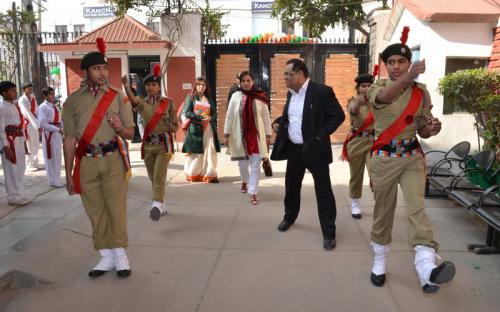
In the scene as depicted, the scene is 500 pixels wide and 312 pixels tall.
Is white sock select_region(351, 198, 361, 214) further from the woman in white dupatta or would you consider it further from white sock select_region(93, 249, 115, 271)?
white sock select_region(93, 249, 115, 271)

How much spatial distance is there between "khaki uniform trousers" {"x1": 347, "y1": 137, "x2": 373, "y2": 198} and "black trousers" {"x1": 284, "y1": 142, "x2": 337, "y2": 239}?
790 mm

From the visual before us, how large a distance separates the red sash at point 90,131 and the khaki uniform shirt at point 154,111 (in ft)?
5.18

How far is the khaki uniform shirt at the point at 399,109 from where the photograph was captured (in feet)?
11.6

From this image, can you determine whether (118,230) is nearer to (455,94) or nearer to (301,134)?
(301,134)

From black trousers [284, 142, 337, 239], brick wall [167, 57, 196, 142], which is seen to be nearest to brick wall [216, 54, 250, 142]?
brick wall [167, 57, 196, 142]

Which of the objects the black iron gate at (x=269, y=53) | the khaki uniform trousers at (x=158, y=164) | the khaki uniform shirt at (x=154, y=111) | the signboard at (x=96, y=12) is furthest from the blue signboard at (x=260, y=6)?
the khaki uniform trousers at (x=158, y=164)

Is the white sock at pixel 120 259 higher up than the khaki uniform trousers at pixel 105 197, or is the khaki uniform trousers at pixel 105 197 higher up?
the khaki uniform trousers at pixel 105 197

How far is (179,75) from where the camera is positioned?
434 inches

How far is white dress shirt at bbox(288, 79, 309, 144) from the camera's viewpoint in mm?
4633

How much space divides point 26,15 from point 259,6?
22.8 meters

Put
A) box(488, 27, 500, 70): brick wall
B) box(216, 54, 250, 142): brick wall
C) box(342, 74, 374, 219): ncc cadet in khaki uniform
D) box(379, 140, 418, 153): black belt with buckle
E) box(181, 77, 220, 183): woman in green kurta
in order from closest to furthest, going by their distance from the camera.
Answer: box(379, 140, 418, 153): black belt with buckle → box(342, 74, 374, 219): ncc cadet in khaki uniform → box(181, 77, 220, 183): woman in green kurta → box(488, 27, 500, 70): brick wall → box(216, 54, 250, 142): brick wall

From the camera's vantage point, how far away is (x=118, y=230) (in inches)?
155

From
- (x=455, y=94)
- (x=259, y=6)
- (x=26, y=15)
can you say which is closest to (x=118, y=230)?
(x=455, y=94)

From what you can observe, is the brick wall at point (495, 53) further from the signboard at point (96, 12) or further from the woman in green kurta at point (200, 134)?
the signboard at point (96, 12)
